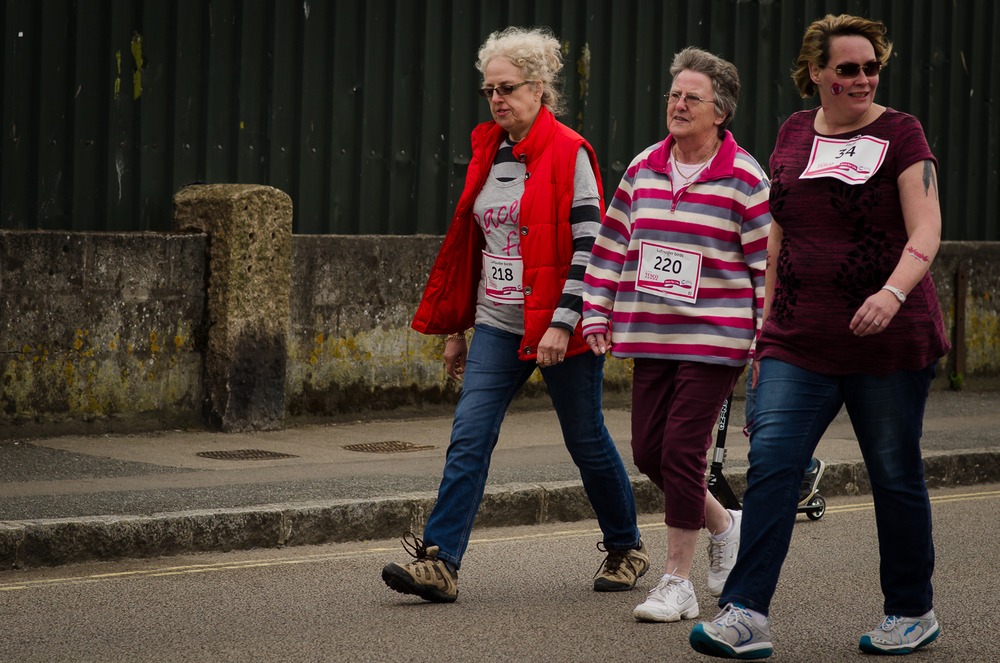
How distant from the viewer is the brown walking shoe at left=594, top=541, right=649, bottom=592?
487cm

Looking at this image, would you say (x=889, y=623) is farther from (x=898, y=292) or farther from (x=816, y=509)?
(x=816, y=509)

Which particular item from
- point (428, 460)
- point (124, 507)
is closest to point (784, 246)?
point (124, 507)

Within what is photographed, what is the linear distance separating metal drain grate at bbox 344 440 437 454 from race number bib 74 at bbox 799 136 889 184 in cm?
447

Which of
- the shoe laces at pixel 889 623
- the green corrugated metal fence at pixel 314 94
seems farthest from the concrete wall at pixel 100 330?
the shoe laces at pixel 889 623

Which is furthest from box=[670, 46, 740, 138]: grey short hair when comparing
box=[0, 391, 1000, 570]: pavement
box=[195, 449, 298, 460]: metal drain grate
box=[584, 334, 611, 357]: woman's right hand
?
box=[195, 449, 298, 460]: metal drain grate

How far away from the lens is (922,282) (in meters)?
3.78

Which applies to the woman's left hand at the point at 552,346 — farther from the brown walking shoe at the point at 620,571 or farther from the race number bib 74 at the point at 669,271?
the brown walking shoe at the point at 620,571

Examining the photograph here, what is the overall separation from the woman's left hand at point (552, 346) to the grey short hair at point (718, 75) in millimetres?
857

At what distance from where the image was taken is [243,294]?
8.26 m

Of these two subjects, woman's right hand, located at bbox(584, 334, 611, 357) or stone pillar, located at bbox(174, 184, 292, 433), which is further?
stone pillar, located at bbox(174, 184, 292, 433)

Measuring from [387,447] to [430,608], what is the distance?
3.49 m

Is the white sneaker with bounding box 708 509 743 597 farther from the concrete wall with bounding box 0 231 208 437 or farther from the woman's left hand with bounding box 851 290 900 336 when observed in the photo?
the concrete wall with bounding box 0 231 208 437

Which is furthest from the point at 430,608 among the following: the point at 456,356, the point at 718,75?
the point at 718,75

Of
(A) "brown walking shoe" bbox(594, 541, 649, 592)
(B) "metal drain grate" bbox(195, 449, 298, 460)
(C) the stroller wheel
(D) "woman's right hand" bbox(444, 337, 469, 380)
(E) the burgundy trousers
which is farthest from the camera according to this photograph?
(B) "metal drain grate" bbox(195, 449, 298, 460)
